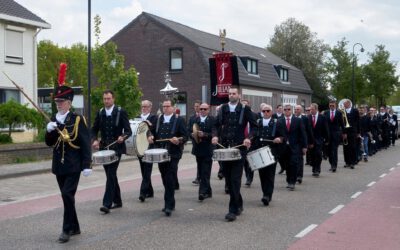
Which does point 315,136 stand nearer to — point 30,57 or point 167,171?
point 167,171

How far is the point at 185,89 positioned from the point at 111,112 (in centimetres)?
3073

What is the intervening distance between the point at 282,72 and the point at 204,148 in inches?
1659

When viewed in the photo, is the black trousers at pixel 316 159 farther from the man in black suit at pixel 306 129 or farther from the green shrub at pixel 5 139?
the green shrub at pixel 5 139

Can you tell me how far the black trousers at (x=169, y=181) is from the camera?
32.7 feet

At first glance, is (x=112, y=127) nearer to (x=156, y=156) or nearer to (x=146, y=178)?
(x=156, y=156)

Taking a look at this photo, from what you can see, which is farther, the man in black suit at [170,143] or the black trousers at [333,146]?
the black trousers at [333,146]

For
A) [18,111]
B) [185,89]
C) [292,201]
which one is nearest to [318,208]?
[292,201]

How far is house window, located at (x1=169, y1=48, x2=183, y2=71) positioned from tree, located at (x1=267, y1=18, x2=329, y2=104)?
31492 millimetres

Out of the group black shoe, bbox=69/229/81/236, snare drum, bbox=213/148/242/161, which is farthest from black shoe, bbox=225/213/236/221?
black shoe, bbox=69/229/81/236

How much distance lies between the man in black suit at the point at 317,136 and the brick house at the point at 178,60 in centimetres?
2160

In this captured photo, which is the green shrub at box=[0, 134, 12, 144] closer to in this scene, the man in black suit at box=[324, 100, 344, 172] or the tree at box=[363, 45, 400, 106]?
the man in black suit at box=[324, 100, 344, 172]

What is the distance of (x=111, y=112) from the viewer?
10359 mm

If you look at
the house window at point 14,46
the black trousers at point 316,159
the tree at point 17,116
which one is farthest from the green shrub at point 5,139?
the black trousers at point 316,159

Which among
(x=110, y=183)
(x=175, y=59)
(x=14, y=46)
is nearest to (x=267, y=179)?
(x=110, y=183)
